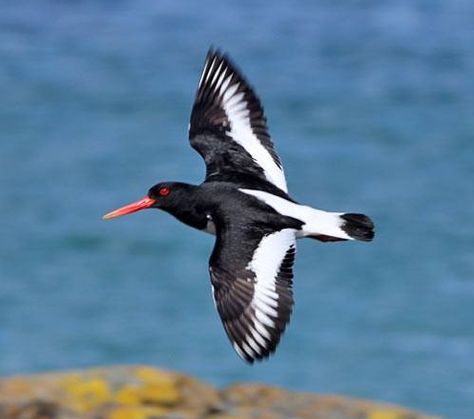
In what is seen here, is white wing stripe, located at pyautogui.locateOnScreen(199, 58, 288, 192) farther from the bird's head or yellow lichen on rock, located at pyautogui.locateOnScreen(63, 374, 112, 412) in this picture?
yellow lichen on rock, located at pyautogui.locateOnScreen(63, 374, 112, 412)

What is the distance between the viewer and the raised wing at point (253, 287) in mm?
6508

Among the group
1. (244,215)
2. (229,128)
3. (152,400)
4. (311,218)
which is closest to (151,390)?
(152,400)

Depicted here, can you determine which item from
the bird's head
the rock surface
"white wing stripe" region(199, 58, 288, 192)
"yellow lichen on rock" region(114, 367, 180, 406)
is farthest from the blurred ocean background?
the bird's head

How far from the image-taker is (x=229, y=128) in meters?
8.12

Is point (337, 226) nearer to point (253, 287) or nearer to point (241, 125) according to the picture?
point (253, 287)

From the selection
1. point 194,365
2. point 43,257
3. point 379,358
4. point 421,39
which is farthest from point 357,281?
point 421,39

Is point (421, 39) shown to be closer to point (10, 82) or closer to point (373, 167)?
point (373, 167)

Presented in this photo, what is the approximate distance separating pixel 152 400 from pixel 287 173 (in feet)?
32.3

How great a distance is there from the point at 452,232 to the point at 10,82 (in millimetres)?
7011

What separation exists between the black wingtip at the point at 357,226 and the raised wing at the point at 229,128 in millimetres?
587

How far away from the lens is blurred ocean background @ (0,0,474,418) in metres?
15.0

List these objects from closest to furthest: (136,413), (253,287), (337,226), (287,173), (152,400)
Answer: (253,287), (337,226), (136,413), (152,400), (287,173)

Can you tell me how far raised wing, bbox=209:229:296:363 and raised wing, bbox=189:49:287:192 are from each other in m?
0.87

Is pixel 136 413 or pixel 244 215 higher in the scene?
pixel 244 215
